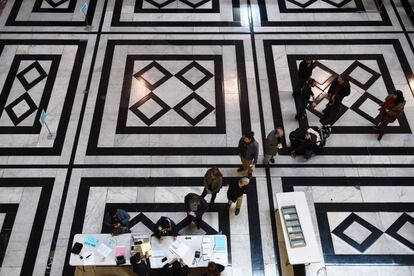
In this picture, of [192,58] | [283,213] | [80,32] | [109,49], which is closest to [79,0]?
[80,32]

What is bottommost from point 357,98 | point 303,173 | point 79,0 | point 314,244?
point 314,244

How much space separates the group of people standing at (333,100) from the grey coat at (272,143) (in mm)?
1357

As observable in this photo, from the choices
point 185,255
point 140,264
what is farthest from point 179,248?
point 140,264

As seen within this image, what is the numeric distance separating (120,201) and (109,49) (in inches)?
149

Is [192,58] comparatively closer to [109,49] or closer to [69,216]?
[109,49]

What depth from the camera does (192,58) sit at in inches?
371

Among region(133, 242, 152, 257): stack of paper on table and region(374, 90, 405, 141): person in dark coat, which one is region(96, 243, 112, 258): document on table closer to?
region(133, 242, 152, 257): stack of paper on table

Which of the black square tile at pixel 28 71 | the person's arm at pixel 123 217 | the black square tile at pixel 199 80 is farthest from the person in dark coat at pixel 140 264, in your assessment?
the black square tile at pixel 28 71

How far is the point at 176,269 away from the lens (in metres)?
5.62

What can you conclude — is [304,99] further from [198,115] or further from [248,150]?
[198,115]

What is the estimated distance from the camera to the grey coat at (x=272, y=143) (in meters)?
7.04

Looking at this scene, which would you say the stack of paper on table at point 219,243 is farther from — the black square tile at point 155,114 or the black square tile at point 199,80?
A: the black square tile at point 199,80

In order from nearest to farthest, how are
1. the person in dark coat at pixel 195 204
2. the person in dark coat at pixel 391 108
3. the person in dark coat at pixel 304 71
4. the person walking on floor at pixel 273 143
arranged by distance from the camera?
the person in dark coat at pixel 195 204 < the person walking on floor at pixel 273 143 < the person in dark coat at pixel 391 108 < the person in dark coat at pixel 304 71

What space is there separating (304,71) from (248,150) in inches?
92.2
